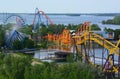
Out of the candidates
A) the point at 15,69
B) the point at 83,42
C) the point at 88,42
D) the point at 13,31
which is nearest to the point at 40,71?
the point at 15,69

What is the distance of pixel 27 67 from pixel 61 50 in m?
11.9

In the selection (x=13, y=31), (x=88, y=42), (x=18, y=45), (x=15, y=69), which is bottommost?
(x=18, y=45)

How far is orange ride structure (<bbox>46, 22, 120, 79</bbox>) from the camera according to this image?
14.4m

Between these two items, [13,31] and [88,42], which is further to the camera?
[13,31]

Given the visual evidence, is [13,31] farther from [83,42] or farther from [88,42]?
[83,42]

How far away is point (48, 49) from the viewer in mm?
23672

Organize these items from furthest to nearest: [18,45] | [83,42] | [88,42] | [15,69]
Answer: [18,45] → [88,42] → [83,42] → [15,69]

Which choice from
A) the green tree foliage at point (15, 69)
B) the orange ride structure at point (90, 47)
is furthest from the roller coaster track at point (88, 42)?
the green tree foliage at point (15, 69)

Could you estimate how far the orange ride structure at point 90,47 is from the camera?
14.4m

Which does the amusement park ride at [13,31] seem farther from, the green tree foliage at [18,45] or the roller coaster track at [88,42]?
the roller coaster track at [88,42]

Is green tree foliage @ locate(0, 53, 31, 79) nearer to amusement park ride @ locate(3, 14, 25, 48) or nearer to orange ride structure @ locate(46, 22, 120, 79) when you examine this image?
orange ride structure @ locate(46, 22, 120, 79)

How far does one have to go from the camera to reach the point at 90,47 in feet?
72.6

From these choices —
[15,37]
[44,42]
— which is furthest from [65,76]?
[44,42]

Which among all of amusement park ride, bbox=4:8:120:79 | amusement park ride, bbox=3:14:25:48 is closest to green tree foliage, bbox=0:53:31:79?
amusement park ride, bbox=4:8:120:79
